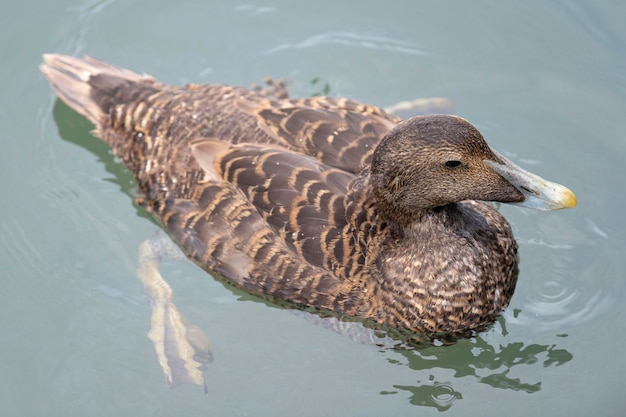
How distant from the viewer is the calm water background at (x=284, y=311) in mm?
5598

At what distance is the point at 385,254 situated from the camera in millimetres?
5250

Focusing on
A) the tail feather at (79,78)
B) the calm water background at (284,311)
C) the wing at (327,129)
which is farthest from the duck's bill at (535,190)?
the tail feather at (79,78)

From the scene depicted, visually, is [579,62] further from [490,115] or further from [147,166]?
[147,166]

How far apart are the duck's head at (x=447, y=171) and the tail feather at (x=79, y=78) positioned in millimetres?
2385

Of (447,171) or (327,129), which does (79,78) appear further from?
(447,171)

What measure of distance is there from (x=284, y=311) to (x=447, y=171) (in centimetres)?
162

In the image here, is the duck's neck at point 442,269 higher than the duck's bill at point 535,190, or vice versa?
the duck's bill at point 535,190

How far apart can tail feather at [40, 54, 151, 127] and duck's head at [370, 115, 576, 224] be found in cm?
238

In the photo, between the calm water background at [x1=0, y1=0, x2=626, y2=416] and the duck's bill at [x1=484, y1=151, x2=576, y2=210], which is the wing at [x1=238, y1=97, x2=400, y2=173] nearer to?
the duck's bill at [x1=484, y1=151, x2=576, y2=210]

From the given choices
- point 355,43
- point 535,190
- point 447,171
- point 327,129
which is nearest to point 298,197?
point 327,129

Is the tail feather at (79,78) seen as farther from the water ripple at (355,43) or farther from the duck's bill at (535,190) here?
the duck's bill at (535,190)

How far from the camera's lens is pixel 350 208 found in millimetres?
5211

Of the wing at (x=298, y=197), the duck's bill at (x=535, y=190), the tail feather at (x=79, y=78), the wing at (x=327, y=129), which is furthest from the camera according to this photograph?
the tail feather at (x=79, y=78)

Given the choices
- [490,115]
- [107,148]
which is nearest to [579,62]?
[490,115]
